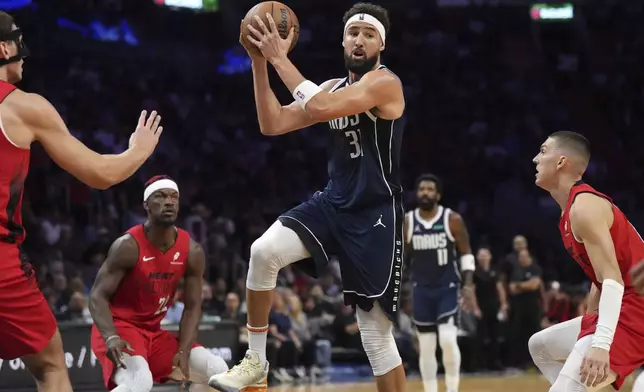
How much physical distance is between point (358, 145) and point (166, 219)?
1856mm

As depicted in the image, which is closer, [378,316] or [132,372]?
[378,316]

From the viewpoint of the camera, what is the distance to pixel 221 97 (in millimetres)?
18438

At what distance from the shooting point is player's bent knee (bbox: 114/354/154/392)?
5879 millimetres

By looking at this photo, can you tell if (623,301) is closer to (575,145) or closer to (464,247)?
(575,145)

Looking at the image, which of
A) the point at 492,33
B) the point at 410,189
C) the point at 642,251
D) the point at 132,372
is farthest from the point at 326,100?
the point at 492,33

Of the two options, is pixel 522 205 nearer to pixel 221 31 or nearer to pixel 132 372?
pixel 221 31

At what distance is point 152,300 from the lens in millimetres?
6449

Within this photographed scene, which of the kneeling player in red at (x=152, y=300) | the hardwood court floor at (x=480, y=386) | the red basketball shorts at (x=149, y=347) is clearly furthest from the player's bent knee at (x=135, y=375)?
the hardwood court floor at (x=480, y=386)

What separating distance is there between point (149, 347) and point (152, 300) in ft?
1.04

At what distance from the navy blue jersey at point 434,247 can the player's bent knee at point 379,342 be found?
13.9 feet

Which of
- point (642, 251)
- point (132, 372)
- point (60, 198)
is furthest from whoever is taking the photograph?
point (60, 198)

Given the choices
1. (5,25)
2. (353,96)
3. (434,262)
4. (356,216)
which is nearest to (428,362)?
(434,262)

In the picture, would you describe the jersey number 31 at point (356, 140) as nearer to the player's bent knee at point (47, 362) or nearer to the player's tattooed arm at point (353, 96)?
the player's tattooed arm at point (353, 96)

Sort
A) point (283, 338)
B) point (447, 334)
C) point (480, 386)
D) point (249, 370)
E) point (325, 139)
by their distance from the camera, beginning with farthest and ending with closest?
point (325, 139)
point (283, 338)
point (480, 386)
point (447, 334)
point (249, 370)
